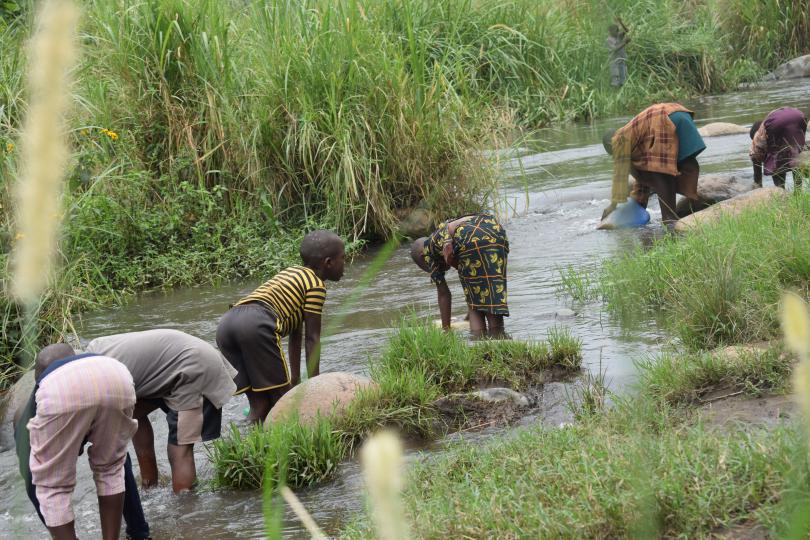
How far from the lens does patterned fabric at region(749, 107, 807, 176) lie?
882cm

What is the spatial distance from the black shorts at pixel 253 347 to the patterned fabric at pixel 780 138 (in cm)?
549

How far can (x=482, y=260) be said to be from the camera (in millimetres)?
6160

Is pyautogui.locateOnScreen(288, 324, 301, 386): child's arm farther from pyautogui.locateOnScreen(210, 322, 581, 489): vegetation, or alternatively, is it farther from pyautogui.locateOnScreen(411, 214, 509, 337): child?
pyautogui.locateOnScreen(411, 214, 509, 337): child

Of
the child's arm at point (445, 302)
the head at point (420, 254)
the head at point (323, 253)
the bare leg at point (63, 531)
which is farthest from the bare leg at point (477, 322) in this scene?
the bare leg at point (63, 531)

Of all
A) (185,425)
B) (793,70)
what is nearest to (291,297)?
(185,425)

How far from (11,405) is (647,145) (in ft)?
20.1

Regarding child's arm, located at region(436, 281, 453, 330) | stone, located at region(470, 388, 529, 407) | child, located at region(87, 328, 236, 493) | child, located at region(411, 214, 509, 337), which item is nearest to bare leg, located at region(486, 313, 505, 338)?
child, located at region(411, 214, 509, 337)

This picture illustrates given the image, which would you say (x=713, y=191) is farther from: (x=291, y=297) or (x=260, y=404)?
(x=260, y=404)

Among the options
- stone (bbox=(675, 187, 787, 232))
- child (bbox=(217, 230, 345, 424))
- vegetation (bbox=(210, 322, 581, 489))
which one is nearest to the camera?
vegetation (bbox=(210, 322, 581, 489))

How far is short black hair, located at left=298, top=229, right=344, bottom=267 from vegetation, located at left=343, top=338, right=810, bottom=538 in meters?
1.84

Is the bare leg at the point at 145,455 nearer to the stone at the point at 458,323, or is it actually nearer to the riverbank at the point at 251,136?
the stone at the point at 458,323

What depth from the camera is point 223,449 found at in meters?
4.43

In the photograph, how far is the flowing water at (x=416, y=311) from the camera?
422 centimetres

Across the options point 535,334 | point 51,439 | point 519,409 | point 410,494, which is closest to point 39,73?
point 410,494
